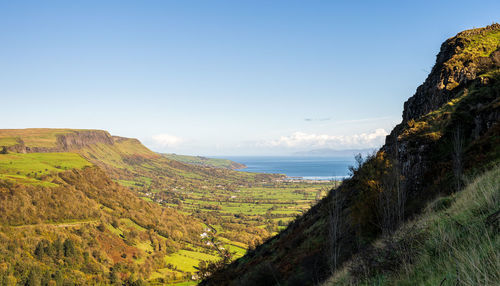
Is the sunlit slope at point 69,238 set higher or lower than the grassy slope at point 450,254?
lower

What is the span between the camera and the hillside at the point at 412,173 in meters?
18.6

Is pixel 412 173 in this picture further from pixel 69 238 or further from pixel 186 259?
pixel 69 238

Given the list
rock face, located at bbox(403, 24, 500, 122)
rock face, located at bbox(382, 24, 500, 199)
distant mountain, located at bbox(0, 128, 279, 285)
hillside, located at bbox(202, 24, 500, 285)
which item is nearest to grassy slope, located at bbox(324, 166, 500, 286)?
hillside, located at bbox(202, 24, 500, 285)

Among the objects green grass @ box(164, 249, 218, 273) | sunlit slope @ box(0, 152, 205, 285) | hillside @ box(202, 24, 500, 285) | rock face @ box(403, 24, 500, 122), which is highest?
rock face @ box(403, 24, 500, 122)

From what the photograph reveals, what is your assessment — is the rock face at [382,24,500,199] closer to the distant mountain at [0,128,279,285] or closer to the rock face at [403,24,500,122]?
the rock face at [403,24,500,122]

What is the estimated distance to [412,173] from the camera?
24656 millimetres

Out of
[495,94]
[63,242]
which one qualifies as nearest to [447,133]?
[495,94]

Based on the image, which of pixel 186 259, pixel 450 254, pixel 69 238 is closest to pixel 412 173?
pixel 450 254

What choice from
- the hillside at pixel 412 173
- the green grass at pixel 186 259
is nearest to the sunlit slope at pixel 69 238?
the green grass at pixel 186 259

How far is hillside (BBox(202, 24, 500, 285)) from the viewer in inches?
733

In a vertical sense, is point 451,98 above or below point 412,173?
above

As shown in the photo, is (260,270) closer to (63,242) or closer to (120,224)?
(63,242)

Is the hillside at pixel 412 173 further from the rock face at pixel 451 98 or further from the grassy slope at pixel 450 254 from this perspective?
the grassy slope at pixel 450 254

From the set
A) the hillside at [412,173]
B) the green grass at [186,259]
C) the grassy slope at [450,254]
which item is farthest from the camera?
the green grass at [186,259]
